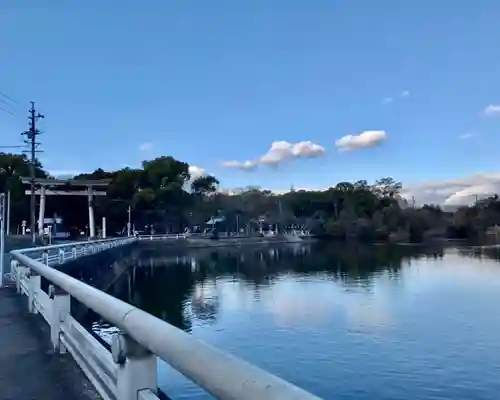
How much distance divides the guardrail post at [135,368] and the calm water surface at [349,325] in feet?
23.3

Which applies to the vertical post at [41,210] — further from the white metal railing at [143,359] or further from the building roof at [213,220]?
the white metal railing at [143,359]

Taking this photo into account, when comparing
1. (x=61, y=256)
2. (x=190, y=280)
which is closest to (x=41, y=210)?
(x=190, y=280)

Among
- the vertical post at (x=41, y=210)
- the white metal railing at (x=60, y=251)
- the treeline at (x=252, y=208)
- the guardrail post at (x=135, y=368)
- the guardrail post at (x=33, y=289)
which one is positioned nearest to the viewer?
the guardrail post at (x=135, y=368)

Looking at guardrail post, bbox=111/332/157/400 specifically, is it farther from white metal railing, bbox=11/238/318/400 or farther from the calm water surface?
the calm water surface

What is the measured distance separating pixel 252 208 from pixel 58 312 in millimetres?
89514

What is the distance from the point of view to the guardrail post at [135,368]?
2328 millimetres

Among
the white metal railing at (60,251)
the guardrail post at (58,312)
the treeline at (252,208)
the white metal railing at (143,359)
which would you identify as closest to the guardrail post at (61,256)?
the white metal railing at (60,251)

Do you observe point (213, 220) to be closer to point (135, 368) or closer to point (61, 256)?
point (61, 256)

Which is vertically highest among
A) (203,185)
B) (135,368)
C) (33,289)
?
(203,185)

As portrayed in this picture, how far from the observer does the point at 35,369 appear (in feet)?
14.0

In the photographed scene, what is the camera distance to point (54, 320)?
15.5 ft

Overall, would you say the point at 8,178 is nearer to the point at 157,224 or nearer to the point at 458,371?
the point at 157,224

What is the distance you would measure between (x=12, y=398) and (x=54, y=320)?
112 centimetres

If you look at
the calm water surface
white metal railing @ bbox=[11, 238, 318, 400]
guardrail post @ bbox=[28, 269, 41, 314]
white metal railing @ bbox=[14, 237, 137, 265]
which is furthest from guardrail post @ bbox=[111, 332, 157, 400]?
white metal railing @ bbox=[14, 237, 137, 265]
